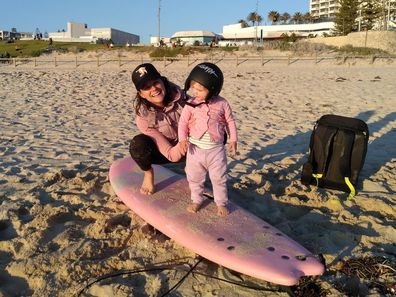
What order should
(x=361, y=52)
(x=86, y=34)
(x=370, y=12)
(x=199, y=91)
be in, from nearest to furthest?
(x=199, y=91) < (x=361, y=52) < (x=370, y=12) < (x=86, y=34)

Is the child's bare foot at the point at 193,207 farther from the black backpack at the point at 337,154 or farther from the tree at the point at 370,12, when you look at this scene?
the tree at the point at 370,12

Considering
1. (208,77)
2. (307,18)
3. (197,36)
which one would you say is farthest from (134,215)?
(307,18)

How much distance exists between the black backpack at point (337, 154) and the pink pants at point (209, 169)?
56.2 inches

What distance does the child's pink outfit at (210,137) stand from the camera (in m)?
3.21

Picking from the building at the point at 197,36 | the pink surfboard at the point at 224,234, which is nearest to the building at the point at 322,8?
the building at the point at 197,36

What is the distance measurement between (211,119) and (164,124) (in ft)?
2.65

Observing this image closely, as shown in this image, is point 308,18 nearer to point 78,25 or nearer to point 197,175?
point 78,25

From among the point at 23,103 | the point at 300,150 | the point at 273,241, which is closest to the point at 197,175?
the point at 273,241

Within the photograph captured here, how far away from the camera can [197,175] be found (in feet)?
10.9

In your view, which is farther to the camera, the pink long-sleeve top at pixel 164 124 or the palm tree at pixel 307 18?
the palm tree at pixel 307 18

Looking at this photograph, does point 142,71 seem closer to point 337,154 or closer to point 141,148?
point 141,148

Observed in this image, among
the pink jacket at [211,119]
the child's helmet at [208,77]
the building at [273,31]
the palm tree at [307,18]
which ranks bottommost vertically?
the pink jacket at [211,119]

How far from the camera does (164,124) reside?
154 inches

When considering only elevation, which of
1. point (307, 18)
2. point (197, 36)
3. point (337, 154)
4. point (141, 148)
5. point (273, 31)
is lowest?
point (337, 154)
